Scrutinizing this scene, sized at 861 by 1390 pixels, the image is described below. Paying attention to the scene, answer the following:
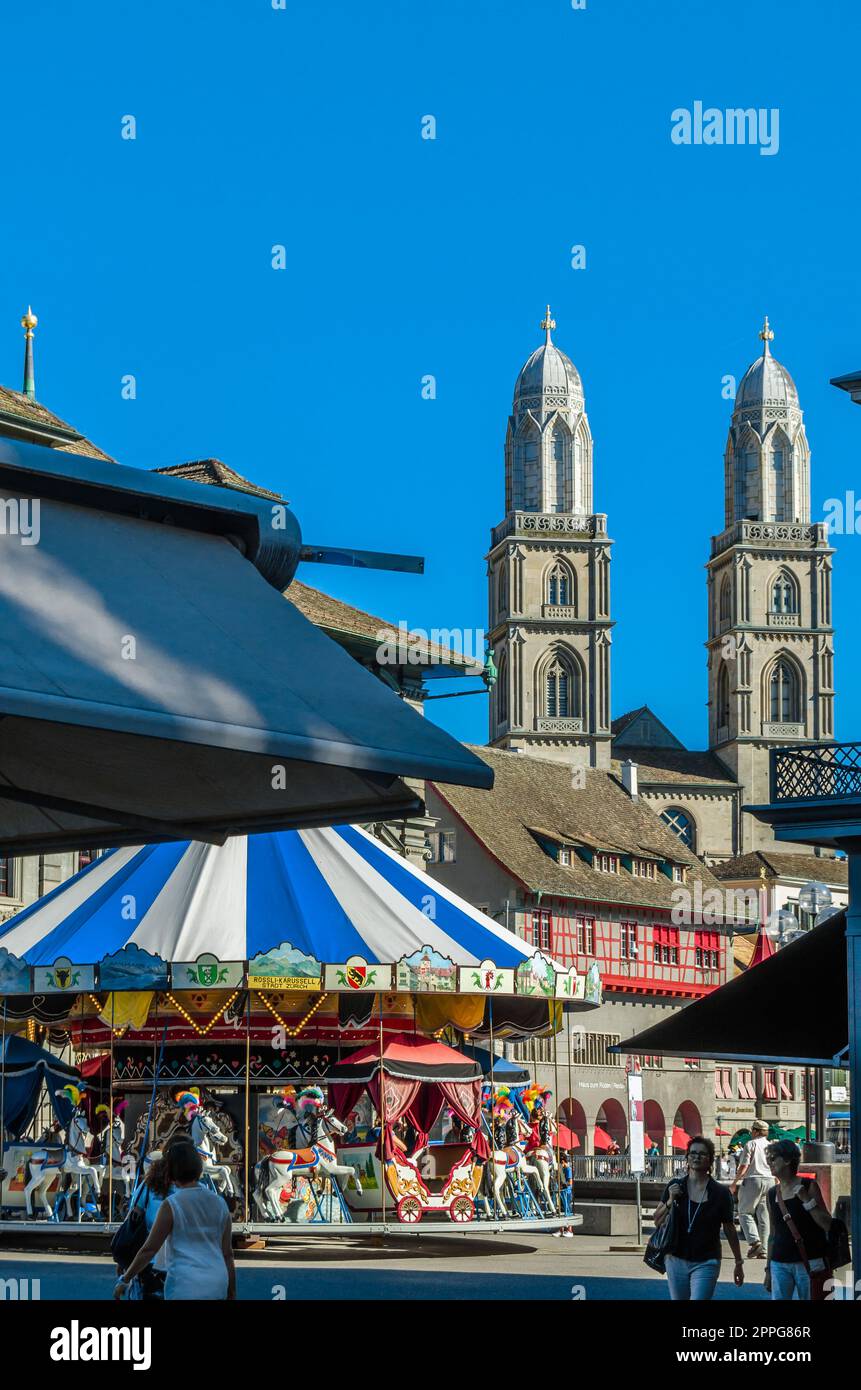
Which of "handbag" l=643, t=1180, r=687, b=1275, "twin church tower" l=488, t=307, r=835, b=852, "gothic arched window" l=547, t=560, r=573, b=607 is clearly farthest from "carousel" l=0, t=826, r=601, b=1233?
"gothic arched window" l=547, t=560, r=573, b=607

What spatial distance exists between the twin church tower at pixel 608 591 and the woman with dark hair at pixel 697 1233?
119 m

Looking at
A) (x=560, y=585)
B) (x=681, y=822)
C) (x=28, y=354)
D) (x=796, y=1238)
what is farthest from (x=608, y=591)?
(x=796, y=1238)

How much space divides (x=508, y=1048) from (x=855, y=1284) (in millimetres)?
55711

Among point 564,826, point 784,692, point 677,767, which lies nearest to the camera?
point 564,826

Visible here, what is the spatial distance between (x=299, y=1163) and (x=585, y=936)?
5140 cm

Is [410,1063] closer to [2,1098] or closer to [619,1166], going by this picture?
[2,1098]

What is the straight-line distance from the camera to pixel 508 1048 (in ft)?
237

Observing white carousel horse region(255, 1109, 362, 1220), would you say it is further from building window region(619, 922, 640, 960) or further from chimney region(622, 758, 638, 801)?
chimney region(622, 758, 638, 801)

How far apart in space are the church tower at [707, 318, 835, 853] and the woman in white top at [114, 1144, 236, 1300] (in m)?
125

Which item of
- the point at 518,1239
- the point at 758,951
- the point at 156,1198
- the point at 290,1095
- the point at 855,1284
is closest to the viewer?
the point at 156,1198

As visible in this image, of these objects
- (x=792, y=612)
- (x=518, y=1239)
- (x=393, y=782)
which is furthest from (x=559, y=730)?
(x=393, y=782)

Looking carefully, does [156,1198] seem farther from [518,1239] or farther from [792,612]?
[792,612]

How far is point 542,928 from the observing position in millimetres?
76938

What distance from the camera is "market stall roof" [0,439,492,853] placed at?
7973mm
